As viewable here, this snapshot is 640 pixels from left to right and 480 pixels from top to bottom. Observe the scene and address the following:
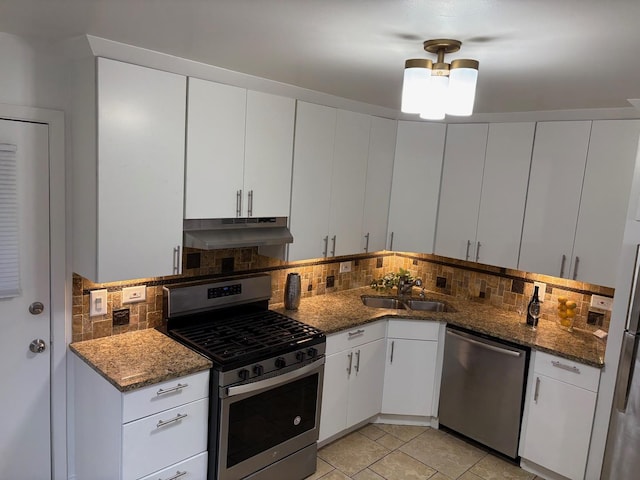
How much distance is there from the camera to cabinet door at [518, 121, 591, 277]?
301 centimetres

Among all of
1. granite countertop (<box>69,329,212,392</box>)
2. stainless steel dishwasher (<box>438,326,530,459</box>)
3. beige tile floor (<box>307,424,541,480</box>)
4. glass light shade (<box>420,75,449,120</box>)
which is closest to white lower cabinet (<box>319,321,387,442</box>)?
beige tile floor (<box>307,424,541,480</box>)

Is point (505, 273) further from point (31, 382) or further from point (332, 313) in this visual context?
point (31, 382)

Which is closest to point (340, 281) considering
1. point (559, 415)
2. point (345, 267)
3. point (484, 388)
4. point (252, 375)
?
point (345, 267)

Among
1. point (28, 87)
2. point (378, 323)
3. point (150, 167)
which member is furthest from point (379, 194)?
point (28, 87)

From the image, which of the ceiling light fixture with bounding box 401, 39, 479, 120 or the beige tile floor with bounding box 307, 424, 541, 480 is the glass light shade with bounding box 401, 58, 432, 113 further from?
the beige tile floor with bounding box 307, 424, 541, 480

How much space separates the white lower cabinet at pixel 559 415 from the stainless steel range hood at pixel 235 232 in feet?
5.83

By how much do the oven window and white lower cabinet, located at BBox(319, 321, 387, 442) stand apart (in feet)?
0.77

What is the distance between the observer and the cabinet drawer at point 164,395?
2.07 meters

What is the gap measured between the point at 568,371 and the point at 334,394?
56.8 inches

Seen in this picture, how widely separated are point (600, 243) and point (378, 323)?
1.50 meters

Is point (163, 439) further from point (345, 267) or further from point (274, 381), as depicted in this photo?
point (345, 267)

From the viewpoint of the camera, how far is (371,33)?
1696 millimetres

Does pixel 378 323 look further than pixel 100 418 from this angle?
Yes

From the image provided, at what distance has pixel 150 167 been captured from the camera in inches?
90.8
